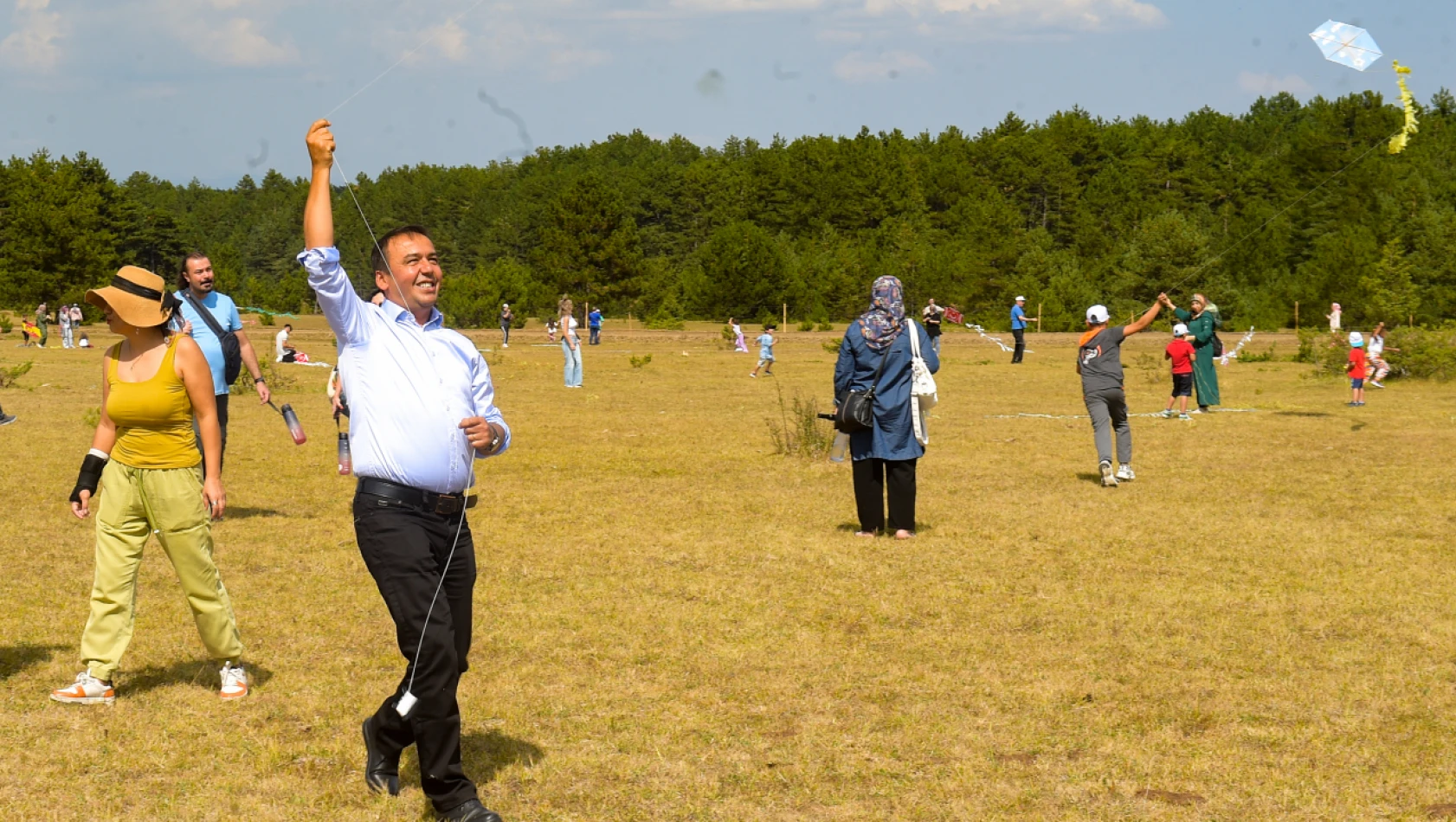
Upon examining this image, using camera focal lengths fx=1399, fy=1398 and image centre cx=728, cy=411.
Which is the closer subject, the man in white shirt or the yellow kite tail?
the man in white shirt

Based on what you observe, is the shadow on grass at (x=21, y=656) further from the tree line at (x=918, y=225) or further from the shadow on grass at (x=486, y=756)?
the tree line at (x=918, y=225)

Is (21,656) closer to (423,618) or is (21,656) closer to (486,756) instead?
(486,756)

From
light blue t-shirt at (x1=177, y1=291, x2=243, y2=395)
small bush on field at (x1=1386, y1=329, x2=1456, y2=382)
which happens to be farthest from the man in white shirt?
small bush on field at (x1=1386, y1=329, x2=1456, y2=382)

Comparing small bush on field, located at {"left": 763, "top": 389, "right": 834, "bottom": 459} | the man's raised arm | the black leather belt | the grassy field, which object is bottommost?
the grassy field

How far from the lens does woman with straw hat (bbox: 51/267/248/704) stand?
20.4 ft

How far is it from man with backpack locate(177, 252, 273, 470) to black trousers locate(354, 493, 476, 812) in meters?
4.79

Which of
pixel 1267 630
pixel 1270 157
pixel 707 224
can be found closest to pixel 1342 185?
pixel 1270 157

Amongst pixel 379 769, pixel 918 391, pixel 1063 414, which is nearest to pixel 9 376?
pixel 1063 414

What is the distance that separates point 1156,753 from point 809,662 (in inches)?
77.9

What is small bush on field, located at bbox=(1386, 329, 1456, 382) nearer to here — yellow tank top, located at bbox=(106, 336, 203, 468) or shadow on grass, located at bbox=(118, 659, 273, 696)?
shadow on grass, located at bbox=(118, 659, 273, 696)

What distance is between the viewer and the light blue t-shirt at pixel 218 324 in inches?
364

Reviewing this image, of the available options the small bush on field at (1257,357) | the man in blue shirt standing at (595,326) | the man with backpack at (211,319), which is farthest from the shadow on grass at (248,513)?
the man in blue shirt standing at (595,326)

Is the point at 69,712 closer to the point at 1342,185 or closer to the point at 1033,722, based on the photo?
the point at 1033,722

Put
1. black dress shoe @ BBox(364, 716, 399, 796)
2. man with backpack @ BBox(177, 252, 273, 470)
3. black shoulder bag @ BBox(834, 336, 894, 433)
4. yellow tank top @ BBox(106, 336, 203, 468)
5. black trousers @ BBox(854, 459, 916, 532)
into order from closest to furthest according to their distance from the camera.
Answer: black dress shoe @ BBox(364, 716, 399, 796)
yellow tank top @ BBox(106, 336, 203, 468)
man with backpack @ BBox(177, 252, 273, 470)
black shoulder bag @ BBox(834, 336, 894, 433)
black trousers @ BBox(854, 459, 916, 532)
